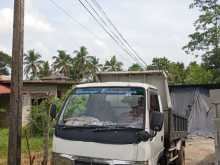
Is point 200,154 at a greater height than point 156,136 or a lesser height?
lesser

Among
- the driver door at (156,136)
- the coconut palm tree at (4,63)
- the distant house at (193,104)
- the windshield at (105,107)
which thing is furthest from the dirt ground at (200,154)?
the coconut palm tree at (4,63)

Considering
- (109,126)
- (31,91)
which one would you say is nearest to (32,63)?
(31,91)

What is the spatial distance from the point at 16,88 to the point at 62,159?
2.42m

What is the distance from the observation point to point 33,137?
21266 millimetres

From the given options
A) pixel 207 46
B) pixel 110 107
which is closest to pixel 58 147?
pixel 110 107

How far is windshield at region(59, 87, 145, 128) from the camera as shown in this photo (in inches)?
265

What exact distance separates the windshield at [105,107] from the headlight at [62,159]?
567 millimetres

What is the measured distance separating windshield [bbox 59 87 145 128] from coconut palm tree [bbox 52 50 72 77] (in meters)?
55.0

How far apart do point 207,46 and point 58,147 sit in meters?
27.0

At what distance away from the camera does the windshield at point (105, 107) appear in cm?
673

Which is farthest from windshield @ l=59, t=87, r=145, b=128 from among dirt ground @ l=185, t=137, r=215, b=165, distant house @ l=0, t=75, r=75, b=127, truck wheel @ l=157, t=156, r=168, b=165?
distant house @ l=0, t=75, r=75, b=127

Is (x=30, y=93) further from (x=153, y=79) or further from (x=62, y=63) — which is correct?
(x=62, y=63)

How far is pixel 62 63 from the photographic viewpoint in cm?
6306

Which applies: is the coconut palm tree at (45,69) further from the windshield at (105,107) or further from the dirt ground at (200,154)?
the windshield at (105,107)
